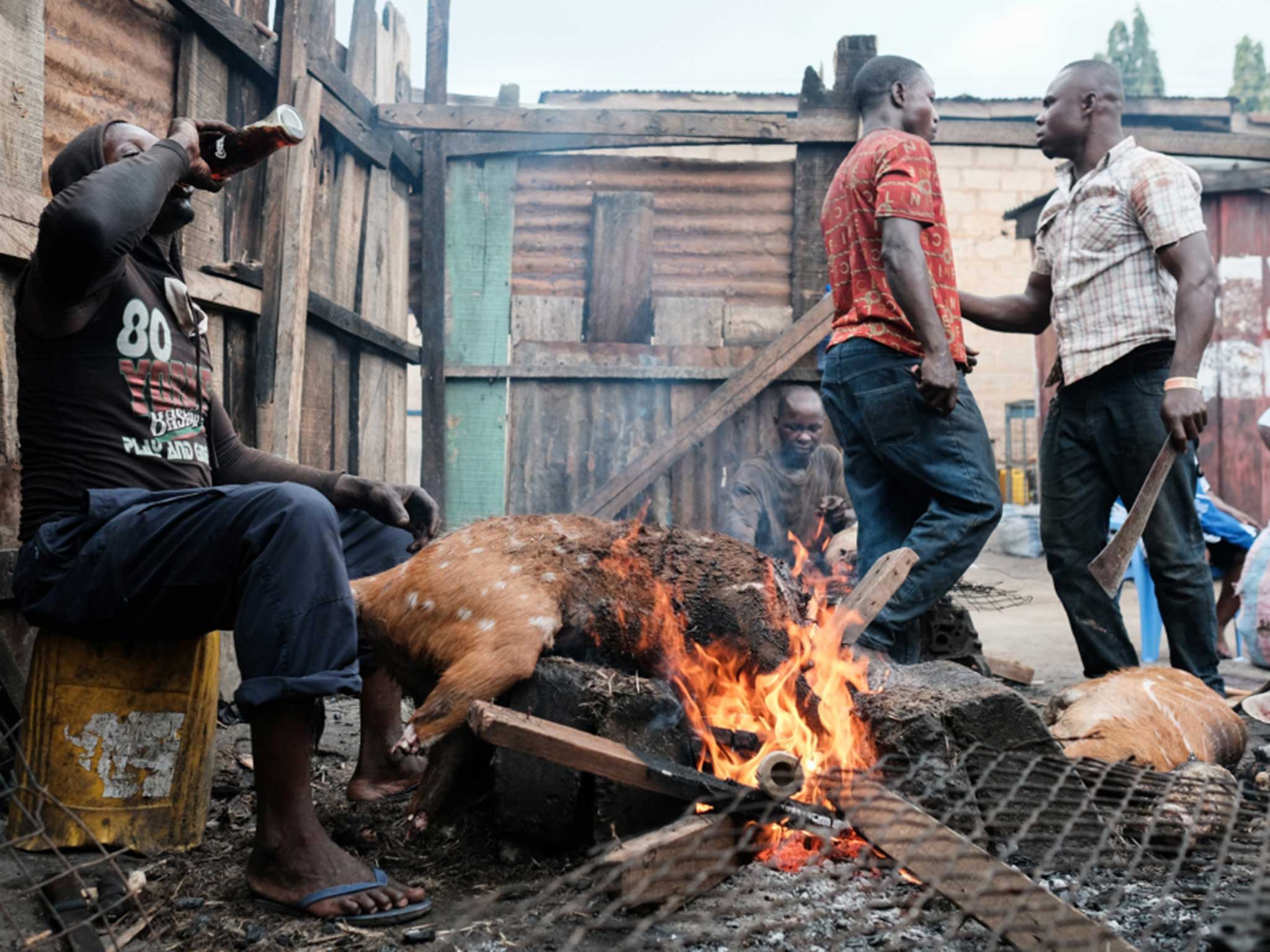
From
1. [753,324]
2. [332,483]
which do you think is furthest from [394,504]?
[753,324]

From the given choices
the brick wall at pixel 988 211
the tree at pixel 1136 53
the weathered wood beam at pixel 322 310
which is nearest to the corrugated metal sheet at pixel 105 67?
the weathered wood beam at pixel 322 310

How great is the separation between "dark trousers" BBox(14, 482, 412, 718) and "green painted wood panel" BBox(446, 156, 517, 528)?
4.81 meters

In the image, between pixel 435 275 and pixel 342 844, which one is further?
pixel 435 275

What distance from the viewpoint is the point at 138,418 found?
274cm

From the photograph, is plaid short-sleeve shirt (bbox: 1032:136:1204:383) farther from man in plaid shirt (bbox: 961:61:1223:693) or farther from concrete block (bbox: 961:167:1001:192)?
concrete block (bbox: 961:167:1001:192)

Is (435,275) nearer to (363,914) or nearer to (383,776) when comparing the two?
(383,776)

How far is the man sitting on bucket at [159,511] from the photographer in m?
2.34

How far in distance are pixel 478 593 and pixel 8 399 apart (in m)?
1.69

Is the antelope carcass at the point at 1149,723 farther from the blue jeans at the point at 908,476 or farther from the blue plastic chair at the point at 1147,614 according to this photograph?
the blue plastic chair at the point at 1147,614

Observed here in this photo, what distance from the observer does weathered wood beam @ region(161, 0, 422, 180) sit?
14.8ft

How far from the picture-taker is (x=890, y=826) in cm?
227

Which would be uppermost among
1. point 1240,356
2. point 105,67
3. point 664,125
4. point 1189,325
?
point 664,125

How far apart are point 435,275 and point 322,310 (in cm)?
185

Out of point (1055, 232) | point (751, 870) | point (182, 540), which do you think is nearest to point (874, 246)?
point (1055, 232)
